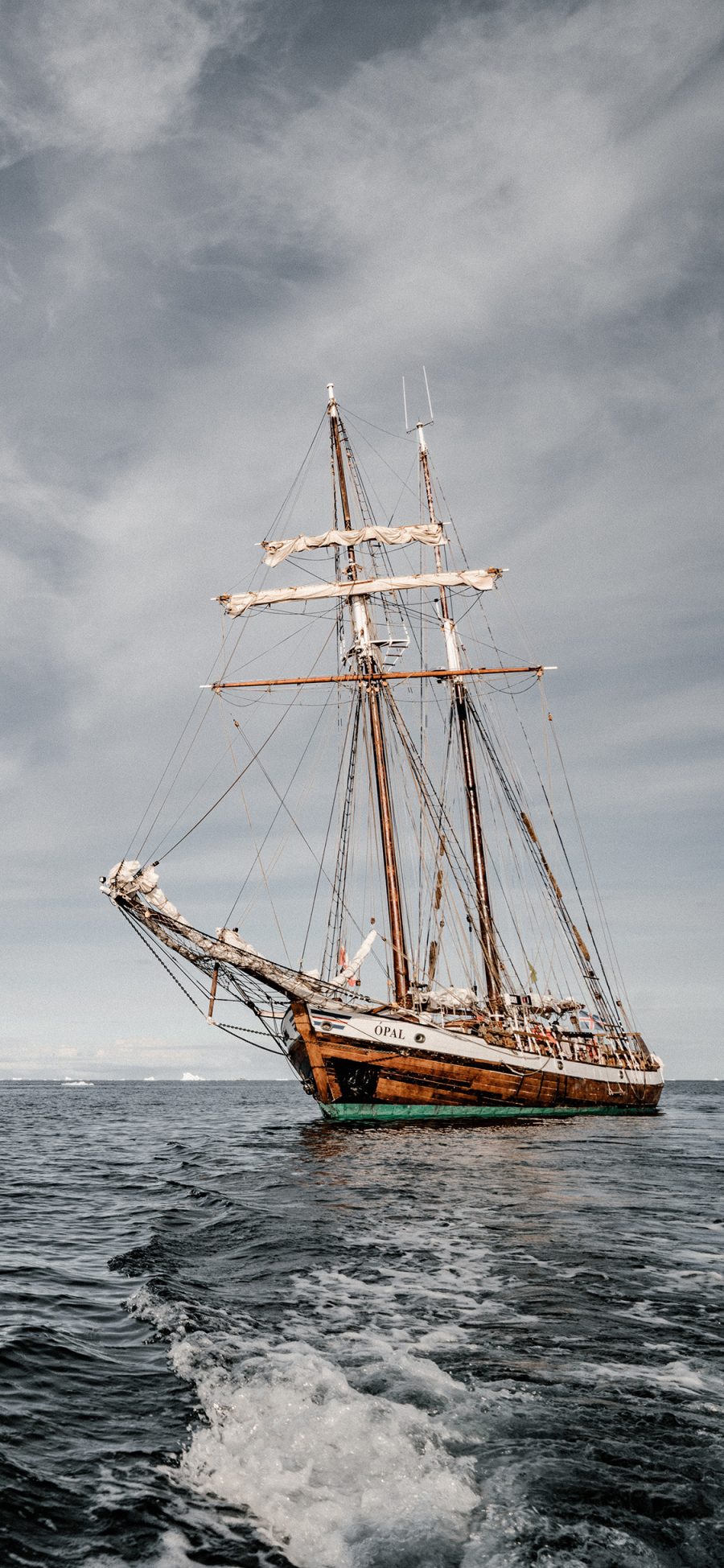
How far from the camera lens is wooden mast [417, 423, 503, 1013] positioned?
1719 inches

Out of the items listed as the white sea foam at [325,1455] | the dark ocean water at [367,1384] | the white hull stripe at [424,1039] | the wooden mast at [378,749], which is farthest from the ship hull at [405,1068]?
the white sea foam at [325,1455]

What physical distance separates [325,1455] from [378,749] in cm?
3604

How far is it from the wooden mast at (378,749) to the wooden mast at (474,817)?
4932 mm

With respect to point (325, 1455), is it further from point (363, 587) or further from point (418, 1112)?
point (363, 587)

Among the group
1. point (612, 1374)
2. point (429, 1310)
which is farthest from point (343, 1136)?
point (612, 1374)

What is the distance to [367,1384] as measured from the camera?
22.6 ft

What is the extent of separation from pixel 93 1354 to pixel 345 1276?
368 centimetres

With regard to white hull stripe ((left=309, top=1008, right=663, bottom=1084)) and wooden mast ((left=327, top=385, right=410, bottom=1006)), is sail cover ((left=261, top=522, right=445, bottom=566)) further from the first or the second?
white hull stripe ((left=309, top=1008, right=663, bottom=1084))

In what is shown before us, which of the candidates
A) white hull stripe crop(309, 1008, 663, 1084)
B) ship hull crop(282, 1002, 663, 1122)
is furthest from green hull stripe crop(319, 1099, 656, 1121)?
white hull stripe crop(309, 1008, 663, 1084)

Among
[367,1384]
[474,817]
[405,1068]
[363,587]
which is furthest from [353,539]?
[367,1384]

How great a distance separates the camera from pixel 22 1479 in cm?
534

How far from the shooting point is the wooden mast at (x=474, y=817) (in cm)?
4366

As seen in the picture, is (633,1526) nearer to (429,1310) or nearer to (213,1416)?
(213,1416)

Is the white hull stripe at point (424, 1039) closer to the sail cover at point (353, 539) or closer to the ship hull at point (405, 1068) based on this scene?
the ship hull at point (405, 1068)
